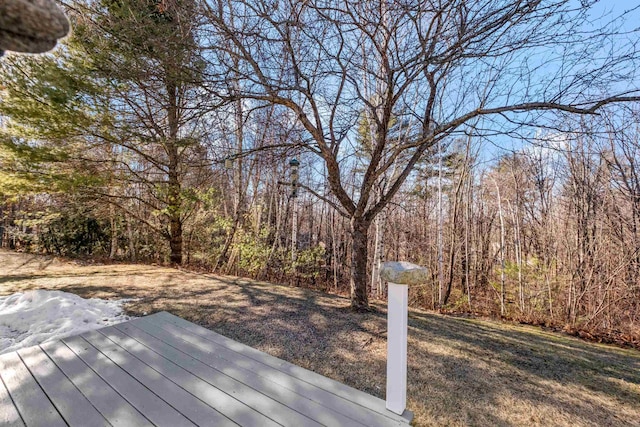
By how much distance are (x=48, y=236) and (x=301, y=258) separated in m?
7.13

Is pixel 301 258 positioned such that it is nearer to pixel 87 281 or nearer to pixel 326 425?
pixel 87 281

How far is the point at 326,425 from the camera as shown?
1.44 meters

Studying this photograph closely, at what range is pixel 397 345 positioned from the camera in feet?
5.17

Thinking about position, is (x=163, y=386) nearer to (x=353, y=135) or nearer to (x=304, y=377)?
(x=304, y=377)

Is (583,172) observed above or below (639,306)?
above

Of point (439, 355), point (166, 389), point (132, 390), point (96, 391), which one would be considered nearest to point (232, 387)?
point (166, 389)

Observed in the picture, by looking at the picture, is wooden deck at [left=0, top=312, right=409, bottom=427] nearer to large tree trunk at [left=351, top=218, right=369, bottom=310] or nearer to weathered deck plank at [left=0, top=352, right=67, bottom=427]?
weathered deck plank at [left=0, top=352, right=67, bottom=427]

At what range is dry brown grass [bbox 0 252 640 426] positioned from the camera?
5.96ft

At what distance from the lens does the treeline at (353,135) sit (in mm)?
2504

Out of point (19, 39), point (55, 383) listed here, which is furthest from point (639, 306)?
point (55, 383)

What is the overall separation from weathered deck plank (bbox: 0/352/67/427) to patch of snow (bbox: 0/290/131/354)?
1.66 ft

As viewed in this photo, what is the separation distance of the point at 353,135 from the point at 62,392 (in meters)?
5.46

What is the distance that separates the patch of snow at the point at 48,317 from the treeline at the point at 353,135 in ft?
7.26

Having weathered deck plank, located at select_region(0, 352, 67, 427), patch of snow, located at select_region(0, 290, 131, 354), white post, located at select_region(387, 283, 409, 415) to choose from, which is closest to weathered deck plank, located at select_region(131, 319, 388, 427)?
white post, located at select_region(387, 283, 409, 415)
